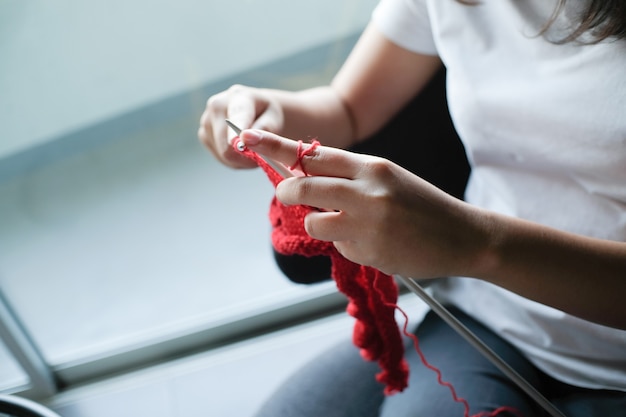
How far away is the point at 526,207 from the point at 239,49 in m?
0.88

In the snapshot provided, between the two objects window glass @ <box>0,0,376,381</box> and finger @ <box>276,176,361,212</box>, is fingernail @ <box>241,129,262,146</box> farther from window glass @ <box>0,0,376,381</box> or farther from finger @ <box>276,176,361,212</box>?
window glass @ <box>0,0,376,381</box>

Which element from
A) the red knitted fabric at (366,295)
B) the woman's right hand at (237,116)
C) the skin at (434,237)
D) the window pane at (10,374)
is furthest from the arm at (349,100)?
the window pane at (10,374)

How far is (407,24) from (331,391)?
472 mm

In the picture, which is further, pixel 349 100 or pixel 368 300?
pixel 349 100

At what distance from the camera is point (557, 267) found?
0.55 metres

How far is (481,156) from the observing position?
0.71 m

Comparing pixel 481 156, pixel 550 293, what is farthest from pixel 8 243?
pixel 550 293

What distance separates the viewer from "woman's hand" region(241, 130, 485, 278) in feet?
1.63

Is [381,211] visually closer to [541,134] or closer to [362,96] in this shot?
[541,134]

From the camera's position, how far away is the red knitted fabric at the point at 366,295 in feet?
A: 2.17

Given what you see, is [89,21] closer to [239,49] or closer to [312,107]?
[239,49]

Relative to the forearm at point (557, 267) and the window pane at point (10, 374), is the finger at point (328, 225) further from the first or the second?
the window pane at point (10, 374)

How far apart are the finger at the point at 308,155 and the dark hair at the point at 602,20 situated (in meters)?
0.27

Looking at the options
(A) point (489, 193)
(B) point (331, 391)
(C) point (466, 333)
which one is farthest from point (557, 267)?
(B) point (331, 391)
